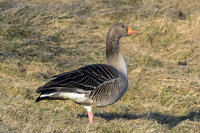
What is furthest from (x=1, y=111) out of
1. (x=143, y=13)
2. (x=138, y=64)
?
(x=143, y=13)

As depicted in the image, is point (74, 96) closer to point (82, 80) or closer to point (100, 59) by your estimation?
point (82, 80)

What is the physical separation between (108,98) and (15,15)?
5004 millimetres

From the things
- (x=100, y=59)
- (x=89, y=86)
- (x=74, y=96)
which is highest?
(x=89, y=86)

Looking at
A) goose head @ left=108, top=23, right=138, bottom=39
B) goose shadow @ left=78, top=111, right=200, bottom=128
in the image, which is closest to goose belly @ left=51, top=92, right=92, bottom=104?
goose shadow @ left=78, top=111, right=200, bottom=128

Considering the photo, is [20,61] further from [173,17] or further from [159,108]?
[173,17]

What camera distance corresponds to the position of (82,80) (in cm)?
374

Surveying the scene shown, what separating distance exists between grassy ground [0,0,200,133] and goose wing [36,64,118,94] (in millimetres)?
483

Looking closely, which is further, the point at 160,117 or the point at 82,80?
the point at 160,117

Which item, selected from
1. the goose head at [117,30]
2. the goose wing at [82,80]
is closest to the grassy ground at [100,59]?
the goose wing at [82,80]

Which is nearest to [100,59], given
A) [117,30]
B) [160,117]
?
[117,30]

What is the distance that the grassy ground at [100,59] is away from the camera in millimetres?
4086

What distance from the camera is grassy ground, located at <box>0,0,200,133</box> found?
161 inches

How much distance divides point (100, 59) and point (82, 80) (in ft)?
11.0

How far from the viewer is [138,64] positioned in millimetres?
6711
